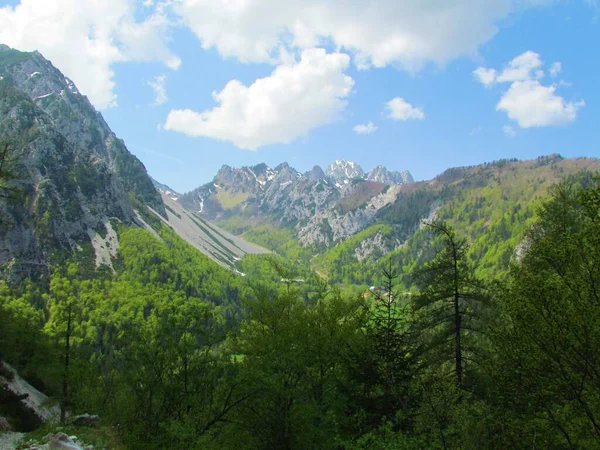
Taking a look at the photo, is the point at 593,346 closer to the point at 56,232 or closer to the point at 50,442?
the point at 50,442

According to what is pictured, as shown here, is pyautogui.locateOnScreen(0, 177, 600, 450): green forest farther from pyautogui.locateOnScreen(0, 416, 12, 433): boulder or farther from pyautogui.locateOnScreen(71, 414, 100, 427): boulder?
pyautogui.locateOnScreen(0, 416, 12, 433): boulder

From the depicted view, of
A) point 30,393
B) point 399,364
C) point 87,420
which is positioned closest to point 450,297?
point 399,364

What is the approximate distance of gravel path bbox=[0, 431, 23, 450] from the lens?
24.3 metres

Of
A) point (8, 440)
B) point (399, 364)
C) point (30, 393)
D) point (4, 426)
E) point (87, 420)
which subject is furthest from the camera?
point (30, 393)

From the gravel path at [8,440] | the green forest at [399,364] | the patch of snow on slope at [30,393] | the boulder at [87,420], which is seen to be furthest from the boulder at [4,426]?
the patch of snow on slope at [30,393]

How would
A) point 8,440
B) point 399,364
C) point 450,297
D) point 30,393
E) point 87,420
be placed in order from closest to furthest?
1. point 399,364
2. point 450,297
3. point 8,440
4. point 87,420
5. point 30,393

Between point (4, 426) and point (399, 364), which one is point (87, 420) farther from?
point (399, 364)

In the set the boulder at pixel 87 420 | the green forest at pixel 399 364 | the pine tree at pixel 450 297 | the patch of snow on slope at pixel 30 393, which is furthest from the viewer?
the patch of snow on slope at pixel 30 393

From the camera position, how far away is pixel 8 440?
87.3 ft

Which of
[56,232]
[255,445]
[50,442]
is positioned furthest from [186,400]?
[56,232]

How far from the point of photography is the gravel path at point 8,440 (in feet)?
79.8

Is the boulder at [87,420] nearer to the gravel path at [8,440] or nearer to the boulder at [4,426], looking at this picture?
the boulder at [4,426]

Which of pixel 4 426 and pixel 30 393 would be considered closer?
pixel 4 426

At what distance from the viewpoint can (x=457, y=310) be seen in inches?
985
